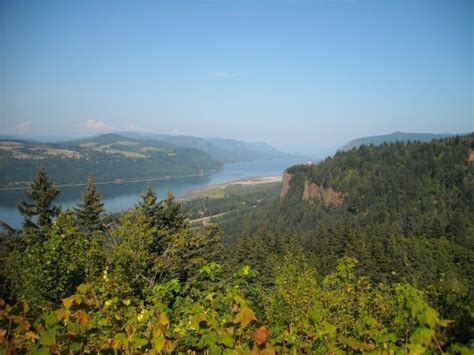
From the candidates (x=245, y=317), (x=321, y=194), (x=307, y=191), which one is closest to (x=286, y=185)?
(x=307, y=191)

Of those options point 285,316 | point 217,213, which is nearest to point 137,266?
point 285,316

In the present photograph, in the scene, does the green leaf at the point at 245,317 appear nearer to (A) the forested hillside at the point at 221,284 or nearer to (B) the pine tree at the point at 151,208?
(A) the forested hillside at the point at 221,284

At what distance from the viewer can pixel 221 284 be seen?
4113mm

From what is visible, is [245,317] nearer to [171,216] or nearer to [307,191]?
[171,216]

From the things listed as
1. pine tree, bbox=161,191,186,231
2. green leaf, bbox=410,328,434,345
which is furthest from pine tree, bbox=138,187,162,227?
green leaf, bbox=410,328,434,345

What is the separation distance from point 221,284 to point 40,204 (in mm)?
20932

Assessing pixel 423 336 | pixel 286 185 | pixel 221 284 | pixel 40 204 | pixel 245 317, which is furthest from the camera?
pixel 286 185

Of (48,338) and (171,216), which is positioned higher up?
(48,338)

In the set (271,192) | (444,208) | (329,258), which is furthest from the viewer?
(271,192)

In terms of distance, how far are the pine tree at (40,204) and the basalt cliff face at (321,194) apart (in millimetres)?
79324

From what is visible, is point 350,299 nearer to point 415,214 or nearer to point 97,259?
point 97,259

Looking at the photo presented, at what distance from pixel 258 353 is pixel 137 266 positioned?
10289mm

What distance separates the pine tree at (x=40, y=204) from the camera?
2122 centimetres

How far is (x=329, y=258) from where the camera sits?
3684 centimetres
